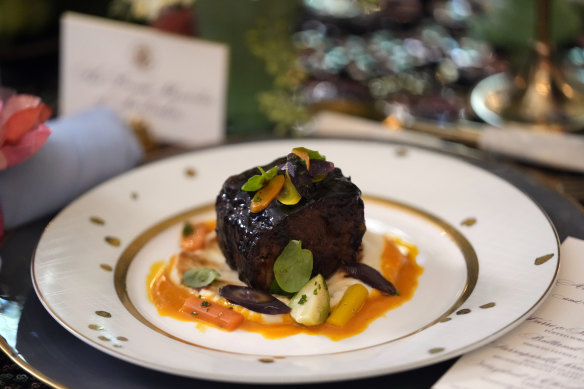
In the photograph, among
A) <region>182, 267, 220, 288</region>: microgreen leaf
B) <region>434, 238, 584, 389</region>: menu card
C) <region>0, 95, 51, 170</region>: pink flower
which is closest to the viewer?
<region>434, 238, 584, 389</region>: menu card

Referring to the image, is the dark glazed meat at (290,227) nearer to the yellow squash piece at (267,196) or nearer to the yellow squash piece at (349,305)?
the yellow squash piece at (267,196)

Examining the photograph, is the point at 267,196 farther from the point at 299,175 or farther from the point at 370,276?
the point at 370,276

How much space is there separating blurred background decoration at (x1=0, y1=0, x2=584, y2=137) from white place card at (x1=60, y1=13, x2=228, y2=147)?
148 mm

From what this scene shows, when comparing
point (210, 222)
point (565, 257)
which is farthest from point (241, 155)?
point (565, 257)

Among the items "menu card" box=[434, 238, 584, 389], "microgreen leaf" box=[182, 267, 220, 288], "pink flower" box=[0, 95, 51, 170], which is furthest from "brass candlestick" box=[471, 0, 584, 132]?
"pink flower" box=[0, 95, 51, 170]

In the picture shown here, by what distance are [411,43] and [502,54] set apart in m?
0.47

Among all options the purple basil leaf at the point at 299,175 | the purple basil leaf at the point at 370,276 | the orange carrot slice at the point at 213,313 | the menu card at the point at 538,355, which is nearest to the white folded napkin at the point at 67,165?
the orange carrot slice at the point at 213,313

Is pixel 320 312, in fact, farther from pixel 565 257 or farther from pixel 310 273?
pixel 565 257

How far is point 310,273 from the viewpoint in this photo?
6.26 ft

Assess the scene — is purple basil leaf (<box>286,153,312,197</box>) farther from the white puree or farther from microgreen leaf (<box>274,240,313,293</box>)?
the white puree

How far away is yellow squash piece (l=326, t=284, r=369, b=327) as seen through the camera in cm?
179

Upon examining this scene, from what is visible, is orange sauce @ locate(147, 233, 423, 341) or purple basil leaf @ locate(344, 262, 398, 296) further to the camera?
purple basil leaf @ locate(344, 262, 398, 296)

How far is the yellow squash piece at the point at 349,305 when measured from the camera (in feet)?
5.87

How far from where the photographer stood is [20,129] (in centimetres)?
215
